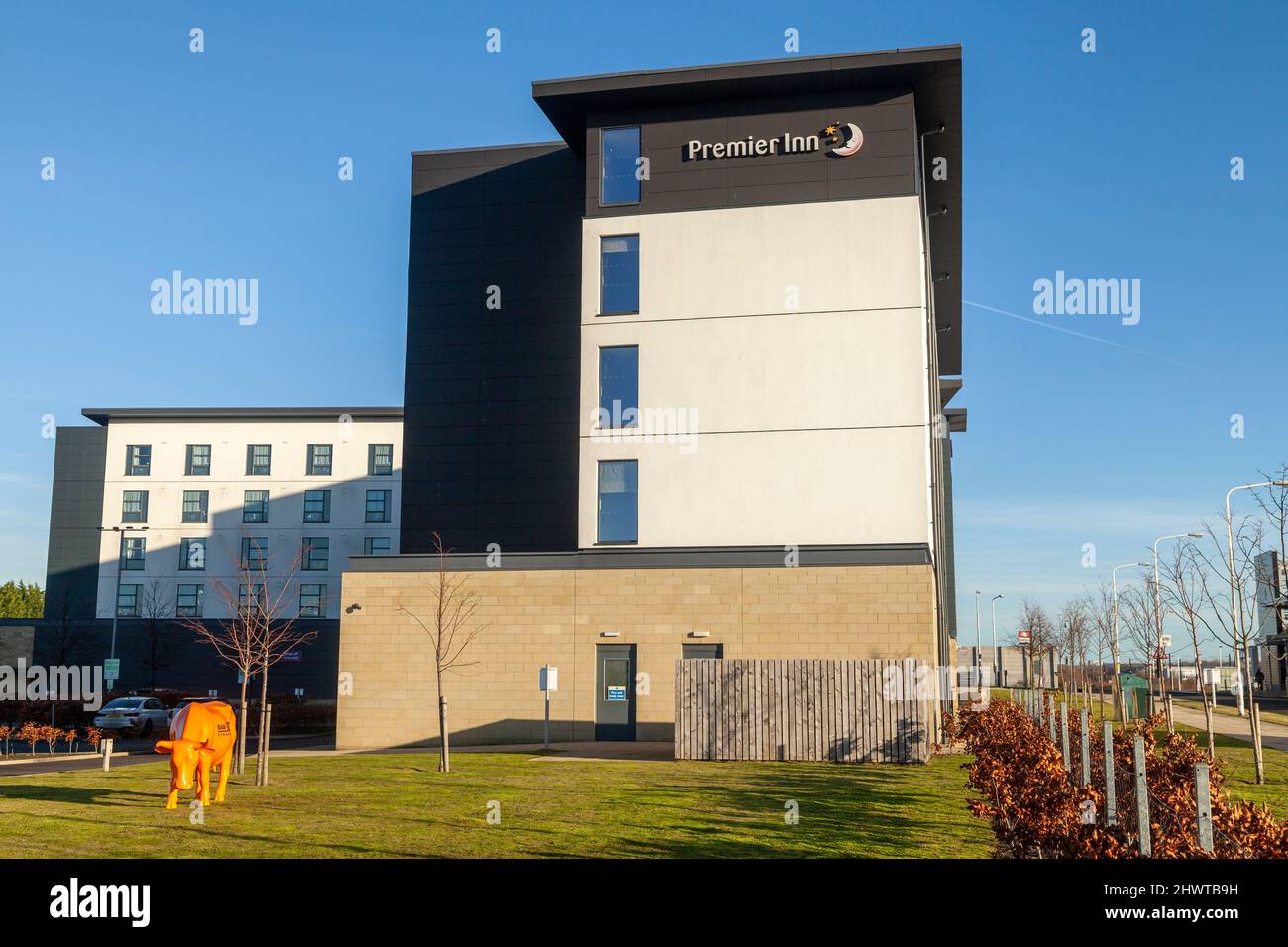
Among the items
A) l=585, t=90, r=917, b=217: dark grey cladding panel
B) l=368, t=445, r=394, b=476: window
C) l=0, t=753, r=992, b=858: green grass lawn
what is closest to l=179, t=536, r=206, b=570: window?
l=368, t=445, r=394, b=476: window

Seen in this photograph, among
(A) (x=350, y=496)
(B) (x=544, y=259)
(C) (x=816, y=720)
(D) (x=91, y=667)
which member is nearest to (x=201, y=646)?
(D) (x=91, y=667)

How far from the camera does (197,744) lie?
18000mm

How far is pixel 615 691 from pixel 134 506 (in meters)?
49.3

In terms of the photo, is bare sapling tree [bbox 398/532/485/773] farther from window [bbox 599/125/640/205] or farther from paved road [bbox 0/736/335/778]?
window [bbox 599/125/640/205]

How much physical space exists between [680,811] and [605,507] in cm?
2035

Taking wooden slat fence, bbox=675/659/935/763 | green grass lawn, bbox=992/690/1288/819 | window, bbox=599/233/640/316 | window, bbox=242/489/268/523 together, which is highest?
window, bbox=599/233/640/316

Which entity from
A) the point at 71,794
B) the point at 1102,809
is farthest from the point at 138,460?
the point at 1102,809

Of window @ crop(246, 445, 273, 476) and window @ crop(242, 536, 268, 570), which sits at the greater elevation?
window @ crop(246, 445, 273, 476)

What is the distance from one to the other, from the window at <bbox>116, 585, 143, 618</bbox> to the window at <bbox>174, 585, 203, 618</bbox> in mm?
2728

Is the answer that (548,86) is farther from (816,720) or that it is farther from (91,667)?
(91,667)

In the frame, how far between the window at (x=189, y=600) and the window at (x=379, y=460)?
1290 centimetres

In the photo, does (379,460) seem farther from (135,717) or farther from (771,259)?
(771,259)

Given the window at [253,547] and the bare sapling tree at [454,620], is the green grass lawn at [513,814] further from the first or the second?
the window at [253,547]

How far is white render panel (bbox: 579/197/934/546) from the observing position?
36.8 metres
